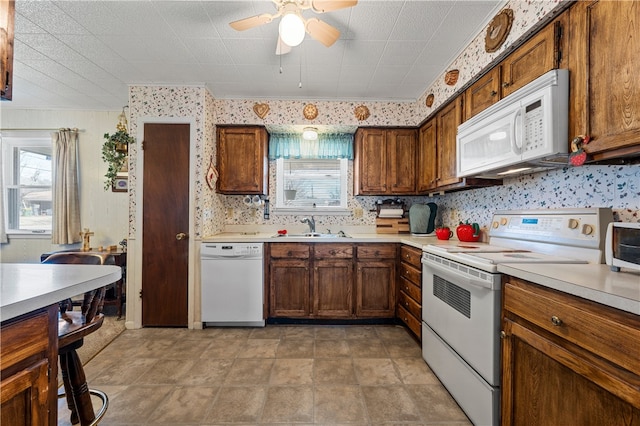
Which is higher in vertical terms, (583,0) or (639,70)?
(583,0)

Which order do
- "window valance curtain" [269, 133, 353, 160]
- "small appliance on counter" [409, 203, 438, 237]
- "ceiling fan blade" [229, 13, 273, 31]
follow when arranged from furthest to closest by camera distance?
"window valance curtain" [269, 133, 353, 160] → "small appliance on counter" [409, 203, 438, 237] → "ceiling fan blade" [229, 13, 273, 31]

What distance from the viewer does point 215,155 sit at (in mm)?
3203

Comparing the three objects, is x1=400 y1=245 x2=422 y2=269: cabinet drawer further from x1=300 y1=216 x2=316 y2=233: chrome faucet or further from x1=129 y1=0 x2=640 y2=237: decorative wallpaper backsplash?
x1=300 y1=216 x2=316 y2=233: chrome faucet

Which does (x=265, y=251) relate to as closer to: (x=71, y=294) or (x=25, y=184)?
(x=71, y=294)

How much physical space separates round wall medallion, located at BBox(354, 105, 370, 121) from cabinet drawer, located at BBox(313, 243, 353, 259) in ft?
5.14

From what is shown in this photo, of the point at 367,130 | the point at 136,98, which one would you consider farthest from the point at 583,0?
the point at 136,98

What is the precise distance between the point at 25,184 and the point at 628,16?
233 inches

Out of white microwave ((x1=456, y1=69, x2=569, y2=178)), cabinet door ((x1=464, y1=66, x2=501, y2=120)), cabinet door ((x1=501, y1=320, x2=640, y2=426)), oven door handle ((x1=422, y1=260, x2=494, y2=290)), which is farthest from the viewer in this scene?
cabinet door ((x1=464, y1=66, x2=501, y2=120))

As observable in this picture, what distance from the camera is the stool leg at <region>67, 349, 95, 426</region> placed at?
1355 mm

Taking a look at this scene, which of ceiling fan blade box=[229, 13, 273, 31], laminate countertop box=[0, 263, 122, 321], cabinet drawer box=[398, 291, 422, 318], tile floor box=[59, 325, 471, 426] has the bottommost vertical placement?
tile floor box=[59, 325, 471, 426]

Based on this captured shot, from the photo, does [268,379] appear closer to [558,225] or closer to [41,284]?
[41,284]

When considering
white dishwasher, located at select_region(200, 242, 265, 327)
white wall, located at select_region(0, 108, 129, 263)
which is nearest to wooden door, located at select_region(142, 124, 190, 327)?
white dishwasher, located at select_region(200, 242, 265, 327)

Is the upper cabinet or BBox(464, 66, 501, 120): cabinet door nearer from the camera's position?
the upper cabinet

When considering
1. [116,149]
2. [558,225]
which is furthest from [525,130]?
[116,149]
